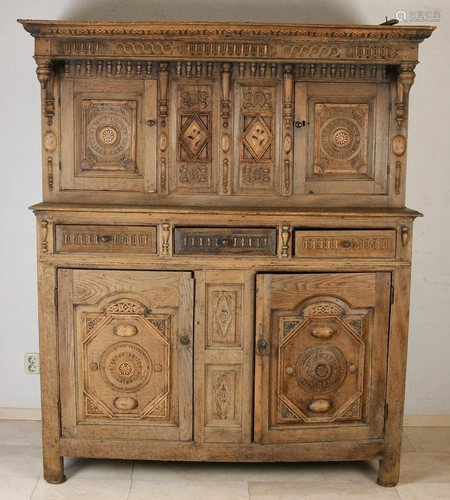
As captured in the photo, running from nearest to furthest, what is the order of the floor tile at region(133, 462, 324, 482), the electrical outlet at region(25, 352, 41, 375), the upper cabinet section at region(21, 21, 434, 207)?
1. the upper cabinet section at region(21, 21, 434, 207)
2. the floor tile at region(133, 462, 324, 482)
3. the electrical outlet at region(25, 352, 41, 375)

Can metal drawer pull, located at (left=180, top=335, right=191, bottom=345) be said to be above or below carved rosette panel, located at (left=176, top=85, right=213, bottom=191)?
below

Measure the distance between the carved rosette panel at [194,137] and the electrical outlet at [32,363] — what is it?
127cm

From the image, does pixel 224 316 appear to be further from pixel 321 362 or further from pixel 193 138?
pixel 193 138

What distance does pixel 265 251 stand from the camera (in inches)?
122

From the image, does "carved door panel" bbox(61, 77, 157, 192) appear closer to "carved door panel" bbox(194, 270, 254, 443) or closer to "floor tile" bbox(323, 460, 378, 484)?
"carved door panel" bbox(194, 270, 254, 443)

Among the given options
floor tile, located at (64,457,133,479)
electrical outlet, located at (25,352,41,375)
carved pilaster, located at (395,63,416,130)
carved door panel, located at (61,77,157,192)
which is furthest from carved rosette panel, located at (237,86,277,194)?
electrical outlet, located at (25,352,41,375)

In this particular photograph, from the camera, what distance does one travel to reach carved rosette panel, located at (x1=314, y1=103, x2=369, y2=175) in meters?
3.22

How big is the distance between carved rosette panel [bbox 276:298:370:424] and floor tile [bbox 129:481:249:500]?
34 cm

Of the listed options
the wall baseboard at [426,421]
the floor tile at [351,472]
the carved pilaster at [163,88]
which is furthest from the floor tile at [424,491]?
the carved pilaster at [163,88]

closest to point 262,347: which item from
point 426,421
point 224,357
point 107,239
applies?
point 224,357

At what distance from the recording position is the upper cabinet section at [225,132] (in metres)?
3.18

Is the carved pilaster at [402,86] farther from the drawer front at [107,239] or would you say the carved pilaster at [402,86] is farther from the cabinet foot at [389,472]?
the cabinet foot at [389,472]

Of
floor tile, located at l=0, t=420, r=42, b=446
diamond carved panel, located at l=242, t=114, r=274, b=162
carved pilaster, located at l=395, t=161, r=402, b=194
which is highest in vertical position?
diamond carved panel, located at l=242, t=114, r=274, b=162

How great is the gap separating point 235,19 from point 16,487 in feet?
7.58
